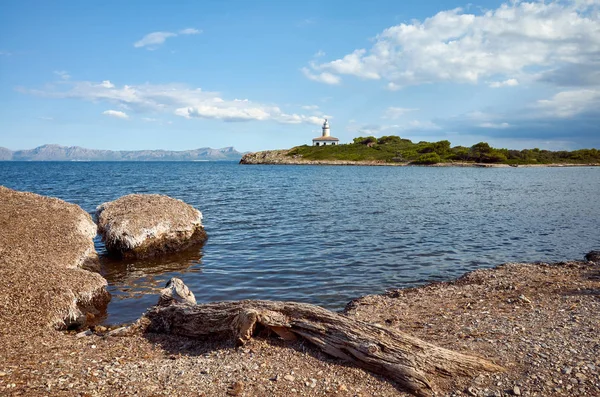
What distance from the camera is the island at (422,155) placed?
5758 inches

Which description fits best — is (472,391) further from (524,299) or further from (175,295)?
(175,295)

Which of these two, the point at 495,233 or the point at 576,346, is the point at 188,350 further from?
the point at 495,233

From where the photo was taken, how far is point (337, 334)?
823 centimetres

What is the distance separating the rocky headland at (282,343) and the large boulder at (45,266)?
53 millimetres

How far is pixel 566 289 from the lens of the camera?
44.9 feet

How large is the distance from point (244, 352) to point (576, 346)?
6.92m

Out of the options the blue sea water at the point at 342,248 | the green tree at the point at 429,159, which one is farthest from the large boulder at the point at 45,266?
the green tree at the point at 429,159

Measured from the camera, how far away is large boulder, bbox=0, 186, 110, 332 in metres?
10.9

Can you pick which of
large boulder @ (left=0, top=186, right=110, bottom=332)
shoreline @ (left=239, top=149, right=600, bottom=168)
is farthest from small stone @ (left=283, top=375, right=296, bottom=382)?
shoreline @ (left=239, top=149, right=600, bottom=168)

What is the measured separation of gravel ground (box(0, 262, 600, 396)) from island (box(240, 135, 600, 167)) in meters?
139

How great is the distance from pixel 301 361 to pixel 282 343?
2.53ft

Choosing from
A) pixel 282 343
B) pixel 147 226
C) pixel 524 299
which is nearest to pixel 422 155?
pixel 147 226

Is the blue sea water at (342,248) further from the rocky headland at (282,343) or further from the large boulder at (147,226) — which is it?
the rocky headland at (282,343)

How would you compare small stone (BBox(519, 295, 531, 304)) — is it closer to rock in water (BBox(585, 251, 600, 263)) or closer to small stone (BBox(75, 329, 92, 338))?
rock in water (BBox(585, 251, 600, 263))
